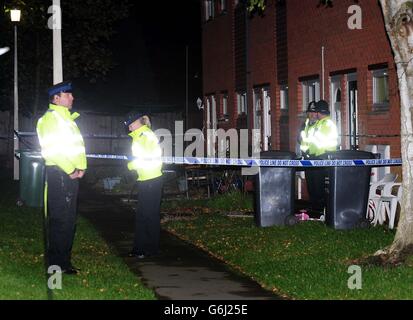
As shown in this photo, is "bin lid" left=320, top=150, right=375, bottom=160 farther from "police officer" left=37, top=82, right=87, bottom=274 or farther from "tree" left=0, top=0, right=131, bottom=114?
"tree" left=0, top=0, right=131, bottom=114

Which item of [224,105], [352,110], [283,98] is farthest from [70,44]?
[352,110]

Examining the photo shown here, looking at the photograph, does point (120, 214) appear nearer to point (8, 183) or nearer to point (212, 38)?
point (8, 183)

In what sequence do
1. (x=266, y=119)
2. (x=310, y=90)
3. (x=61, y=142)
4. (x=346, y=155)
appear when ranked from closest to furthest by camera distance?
1. (x=61, y=142)
2. (x=346, y=155)
3. (x=310, y=90)
4. (x=266, y=119)

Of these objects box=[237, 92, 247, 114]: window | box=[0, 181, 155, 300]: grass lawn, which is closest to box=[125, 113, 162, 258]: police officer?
box=[0, 181, 155, 300]: grass lawn

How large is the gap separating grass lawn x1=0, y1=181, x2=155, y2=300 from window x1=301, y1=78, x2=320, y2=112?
6.40 meters

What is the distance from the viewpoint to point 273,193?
15375 mm

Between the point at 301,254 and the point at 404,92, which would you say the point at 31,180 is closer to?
the point at 301,254

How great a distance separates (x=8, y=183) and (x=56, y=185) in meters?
17.7

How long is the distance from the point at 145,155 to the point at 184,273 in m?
1.92

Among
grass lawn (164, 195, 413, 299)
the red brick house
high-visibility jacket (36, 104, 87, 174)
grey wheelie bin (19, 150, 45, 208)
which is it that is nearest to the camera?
grass lawn (164, 195, 413, 299)

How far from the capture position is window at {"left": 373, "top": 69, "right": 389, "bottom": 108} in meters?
17.5

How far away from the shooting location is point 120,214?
18.8 m

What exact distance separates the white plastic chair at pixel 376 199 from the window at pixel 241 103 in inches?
451

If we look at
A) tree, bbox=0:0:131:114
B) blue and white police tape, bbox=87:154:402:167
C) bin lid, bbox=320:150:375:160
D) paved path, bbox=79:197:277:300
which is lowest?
paved path, bbox=79:197:277:300
